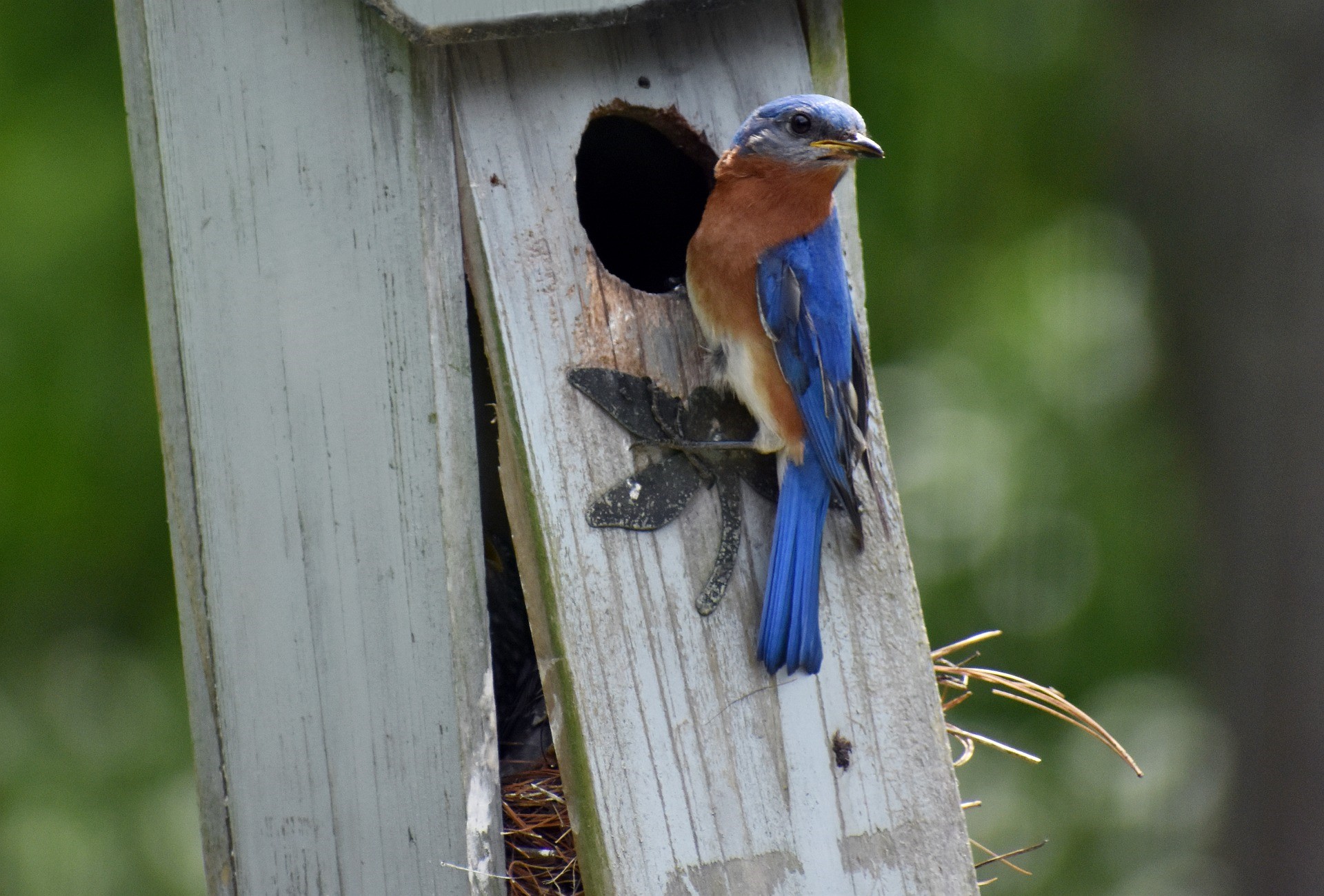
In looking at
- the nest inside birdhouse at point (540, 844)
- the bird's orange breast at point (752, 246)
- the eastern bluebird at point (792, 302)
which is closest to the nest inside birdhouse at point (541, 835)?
the nest inside birdhouse at point (540, 844)

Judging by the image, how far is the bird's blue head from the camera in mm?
2158

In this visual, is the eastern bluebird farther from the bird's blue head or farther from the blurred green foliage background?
the blurred green foliage background

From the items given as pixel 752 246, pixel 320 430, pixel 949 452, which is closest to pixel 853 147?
pixel 752 246

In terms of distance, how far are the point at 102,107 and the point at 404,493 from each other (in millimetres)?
2816

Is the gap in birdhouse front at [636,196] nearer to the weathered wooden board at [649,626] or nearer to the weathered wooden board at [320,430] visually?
the weathered wooden board at [649,626]

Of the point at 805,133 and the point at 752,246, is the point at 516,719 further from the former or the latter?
the point at 805,133

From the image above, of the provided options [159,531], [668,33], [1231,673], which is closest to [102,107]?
[159,531]

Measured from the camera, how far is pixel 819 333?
2.23 metres

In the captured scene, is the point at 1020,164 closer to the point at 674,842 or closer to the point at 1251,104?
the point at 1251,104

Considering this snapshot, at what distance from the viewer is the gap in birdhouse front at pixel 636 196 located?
2.66 m

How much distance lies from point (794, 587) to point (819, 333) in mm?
441

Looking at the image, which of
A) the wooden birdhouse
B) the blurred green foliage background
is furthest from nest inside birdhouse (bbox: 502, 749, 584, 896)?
the blurred green foliage background

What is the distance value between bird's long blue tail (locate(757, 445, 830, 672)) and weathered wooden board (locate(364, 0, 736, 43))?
27.0 inches

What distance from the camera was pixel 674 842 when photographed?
6.40ft
